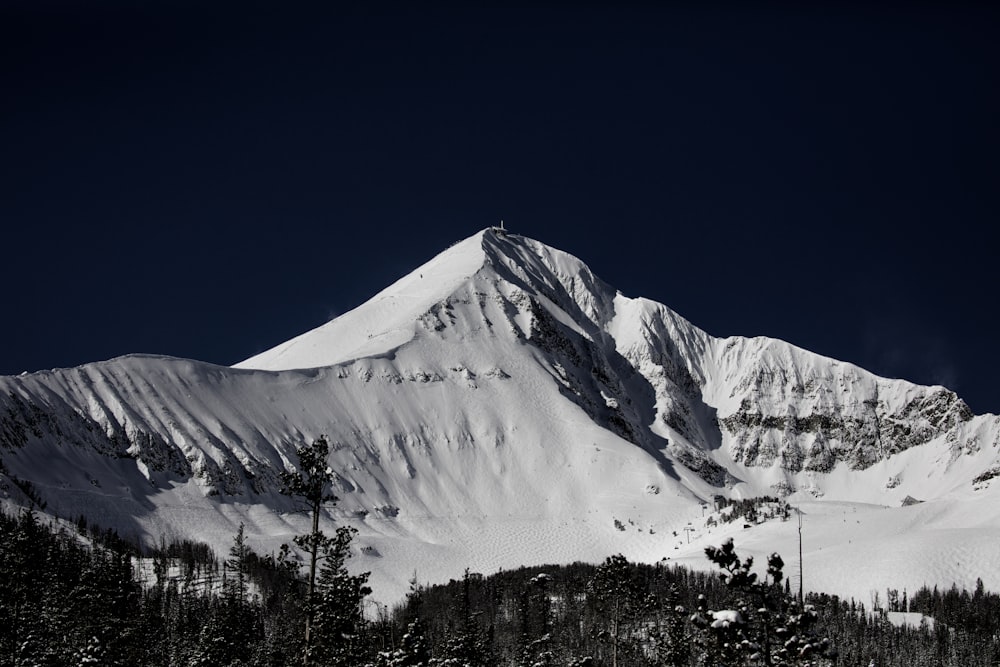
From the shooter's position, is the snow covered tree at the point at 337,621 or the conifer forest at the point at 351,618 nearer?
the conifer forest at the point at 351,618

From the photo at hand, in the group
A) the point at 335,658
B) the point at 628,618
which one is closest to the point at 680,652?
the point at 628,618

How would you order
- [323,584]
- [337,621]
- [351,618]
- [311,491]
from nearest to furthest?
1. [311,491]
2. [337,621]
3. [351,618]
4. [323,584]

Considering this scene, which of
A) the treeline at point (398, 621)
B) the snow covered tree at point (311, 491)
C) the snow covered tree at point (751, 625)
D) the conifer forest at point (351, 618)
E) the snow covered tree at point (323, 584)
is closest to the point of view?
the snow covered tree at point (751, 625)

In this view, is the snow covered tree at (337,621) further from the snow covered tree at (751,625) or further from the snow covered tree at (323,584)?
the snow covered tree at (751,625)

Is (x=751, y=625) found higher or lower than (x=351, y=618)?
higher

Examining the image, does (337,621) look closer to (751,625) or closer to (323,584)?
(323,584)

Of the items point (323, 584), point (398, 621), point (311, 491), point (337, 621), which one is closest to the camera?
point (311, 491)

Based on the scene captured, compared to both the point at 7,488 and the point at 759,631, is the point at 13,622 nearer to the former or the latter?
the point at 759,631

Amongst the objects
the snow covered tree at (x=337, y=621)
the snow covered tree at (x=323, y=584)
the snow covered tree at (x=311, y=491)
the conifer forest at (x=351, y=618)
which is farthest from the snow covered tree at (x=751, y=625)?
the snow covered tree at (x=337, y=621)

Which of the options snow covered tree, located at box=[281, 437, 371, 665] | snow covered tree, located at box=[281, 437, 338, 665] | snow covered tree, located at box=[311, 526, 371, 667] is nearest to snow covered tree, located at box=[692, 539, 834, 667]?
snow covered tree, located at box=[281, 437, 371, 665]

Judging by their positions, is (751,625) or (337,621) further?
(337,621)

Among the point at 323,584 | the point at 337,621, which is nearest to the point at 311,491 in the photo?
the point at 337,621

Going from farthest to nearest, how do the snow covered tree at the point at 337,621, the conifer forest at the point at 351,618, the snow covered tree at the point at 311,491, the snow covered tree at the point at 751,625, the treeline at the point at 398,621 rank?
1. the snow covered tree at the point at 337,621
2. the snow covered tree at the point at 311,491
3. the conifer forest at the point at 351,618
4. the treeline at the point at 398,621
5. the snow covered tree at the point at 751,625

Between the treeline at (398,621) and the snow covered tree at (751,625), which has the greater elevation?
the snow covered tree at (751,625)
